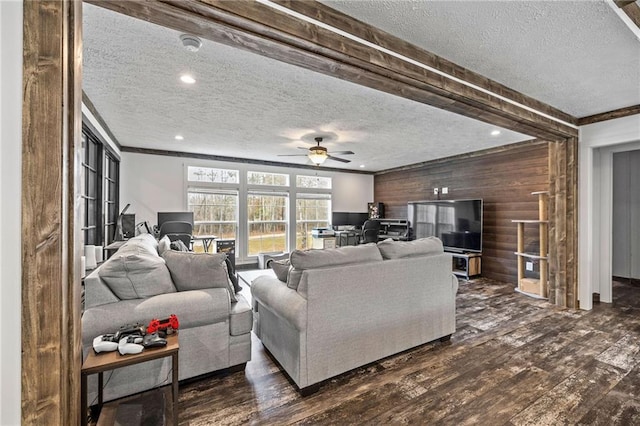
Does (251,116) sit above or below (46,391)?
above

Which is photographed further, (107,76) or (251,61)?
(107,76)

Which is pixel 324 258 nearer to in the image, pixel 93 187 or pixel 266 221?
pixel 93 187

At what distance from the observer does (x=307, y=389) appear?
202 centimetres

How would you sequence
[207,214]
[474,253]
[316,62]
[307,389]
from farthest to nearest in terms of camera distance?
[207,214] → [474,253] → [307,389] → [316,62]

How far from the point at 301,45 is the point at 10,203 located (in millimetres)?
1503

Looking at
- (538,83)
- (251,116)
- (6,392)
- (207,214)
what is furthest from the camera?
(207,214)

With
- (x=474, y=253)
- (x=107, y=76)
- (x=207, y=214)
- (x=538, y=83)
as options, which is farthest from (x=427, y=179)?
(x=107, y=76)

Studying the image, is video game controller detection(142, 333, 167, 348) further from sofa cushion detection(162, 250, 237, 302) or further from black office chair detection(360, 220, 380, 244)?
black office chair detection(360, 220, 380, 244)

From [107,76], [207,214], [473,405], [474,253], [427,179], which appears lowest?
[473,405]

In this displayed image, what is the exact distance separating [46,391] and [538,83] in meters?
3.99

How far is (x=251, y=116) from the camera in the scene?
12.0 ft

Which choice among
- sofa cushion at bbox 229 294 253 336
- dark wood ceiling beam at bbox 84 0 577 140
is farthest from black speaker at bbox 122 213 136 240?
dark wood ceiling beam at bbox 84 0 577 140

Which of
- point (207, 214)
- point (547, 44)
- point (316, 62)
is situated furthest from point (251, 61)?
point (207, 214)

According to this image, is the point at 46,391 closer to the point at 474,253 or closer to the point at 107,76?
the point at 107,76
